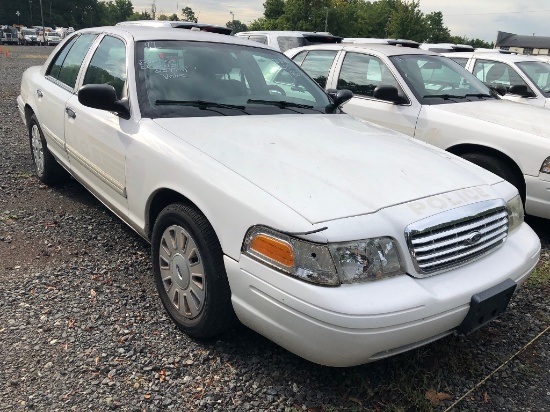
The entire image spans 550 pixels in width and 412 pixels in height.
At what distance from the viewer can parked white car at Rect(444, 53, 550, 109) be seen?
22.1 ft

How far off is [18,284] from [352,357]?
91.2 inches

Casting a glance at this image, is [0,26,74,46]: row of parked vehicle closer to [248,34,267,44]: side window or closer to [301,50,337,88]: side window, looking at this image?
[248,34,267,44]: side window

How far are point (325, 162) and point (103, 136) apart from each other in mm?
1649

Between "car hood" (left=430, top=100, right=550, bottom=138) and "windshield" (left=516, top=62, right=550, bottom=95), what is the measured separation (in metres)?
2.16

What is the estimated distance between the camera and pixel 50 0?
95000 millimetres

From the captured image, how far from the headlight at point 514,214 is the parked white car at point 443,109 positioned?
1556 mm

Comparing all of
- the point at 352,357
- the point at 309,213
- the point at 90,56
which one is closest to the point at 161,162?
the point at 309,213

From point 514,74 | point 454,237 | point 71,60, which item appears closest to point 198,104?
point 454,237

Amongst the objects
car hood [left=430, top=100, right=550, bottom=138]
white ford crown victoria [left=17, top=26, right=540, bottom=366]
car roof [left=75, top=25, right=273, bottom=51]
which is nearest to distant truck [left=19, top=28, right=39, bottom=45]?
car roof [left=75, top=25, right=273, bottom=51]

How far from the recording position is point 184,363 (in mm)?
2568

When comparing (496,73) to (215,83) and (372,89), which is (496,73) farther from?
(215,83)

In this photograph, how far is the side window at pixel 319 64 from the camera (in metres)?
5.94

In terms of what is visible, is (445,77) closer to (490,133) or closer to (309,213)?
(490,133)

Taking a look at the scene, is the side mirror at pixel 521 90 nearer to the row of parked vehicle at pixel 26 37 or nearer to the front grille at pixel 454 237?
the front grille at pixel 454 237
